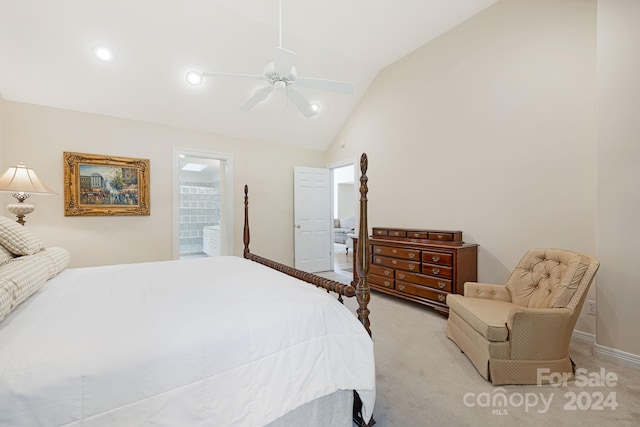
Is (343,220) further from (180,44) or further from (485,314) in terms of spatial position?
(485,314)

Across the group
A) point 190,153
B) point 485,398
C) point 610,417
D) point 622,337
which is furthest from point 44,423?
point 190,153

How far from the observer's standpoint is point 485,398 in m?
1.76

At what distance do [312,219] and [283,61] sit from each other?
11.7ft

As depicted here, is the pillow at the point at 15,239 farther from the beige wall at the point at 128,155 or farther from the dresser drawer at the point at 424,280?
the dresser drawer at the point at 424,280

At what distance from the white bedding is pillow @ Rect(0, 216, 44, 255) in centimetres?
31

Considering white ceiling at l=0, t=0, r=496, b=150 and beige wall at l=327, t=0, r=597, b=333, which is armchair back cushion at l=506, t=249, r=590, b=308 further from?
white ceiling at l=0, t=0, r=496, b=150

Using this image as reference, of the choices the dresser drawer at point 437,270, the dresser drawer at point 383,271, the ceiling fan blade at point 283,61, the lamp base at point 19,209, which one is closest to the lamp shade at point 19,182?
the lamp base at point 19,209

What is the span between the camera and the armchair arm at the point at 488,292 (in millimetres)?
2439

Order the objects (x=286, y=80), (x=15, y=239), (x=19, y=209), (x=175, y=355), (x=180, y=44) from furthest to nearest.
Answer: (x=180, y=44)
(x=19, y=209)
(x=286, y=80)
(x=15, y=239)
(x=175, y=355)

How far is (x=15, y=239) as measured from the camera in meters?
1.65

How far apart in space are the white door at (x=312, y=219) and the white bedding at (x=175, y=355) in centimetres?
360

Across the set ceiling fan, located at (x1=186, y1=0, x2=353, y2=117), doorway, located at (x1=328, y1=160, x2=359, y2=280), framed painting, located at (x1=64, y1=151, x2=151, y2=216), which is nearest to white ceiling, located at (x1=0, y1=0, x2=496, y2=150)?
framed painting, located at (x1=64, y1=151, x2=151, y2=216)

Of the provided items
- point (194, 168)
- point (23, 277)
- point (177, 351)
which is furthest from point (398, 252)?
point (194, 168)

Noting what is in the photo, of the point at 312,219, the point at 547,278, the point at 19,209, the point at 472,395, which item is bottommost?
the point at 472,395
